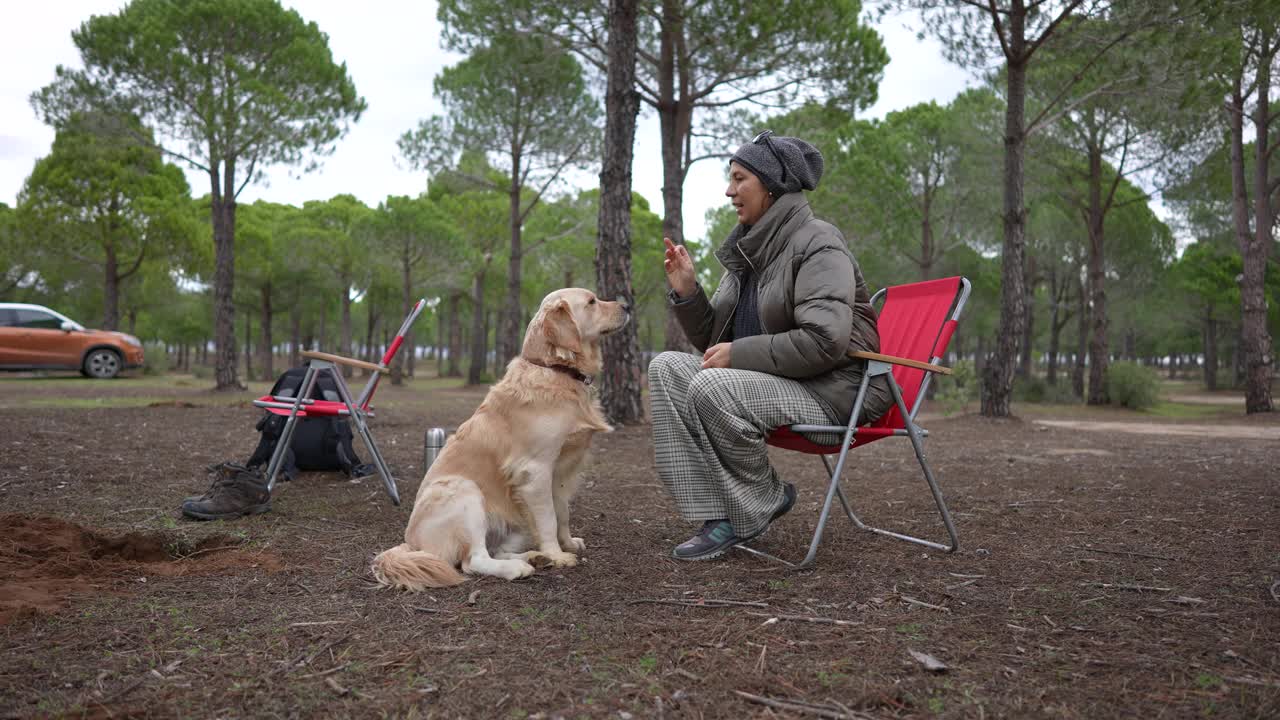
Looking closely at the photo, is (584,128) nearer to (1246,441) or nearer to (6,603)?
(1246,441)

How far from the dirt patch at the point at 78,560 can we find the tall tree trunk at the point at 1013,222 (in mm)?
10597

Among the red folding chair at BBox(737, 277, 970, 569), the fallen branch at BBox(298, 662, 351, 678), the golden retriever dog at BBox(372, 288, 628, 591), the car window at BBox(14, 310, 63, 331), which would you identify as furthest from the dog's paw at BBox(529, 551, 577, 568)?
the car window at BBox(14, 310, 63, 331)

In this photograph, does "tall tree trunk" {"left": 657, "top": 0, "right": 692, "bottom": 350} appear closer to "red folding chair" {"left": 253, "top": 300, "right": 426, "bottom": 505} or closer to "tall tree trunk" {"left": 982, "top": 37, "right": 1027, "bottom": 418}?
"tall tree trunk" {"left": 982, "top": 37, "right": 1027, "bottom": 418}

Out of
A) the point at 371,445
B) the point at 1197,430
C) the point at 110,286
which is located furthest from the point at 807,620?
the point at 110,286

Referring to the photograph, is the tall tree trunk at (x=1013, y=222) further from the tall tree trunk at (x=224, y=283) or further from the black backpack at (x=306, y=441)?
the tall tree trunk at (x=224, y=283)

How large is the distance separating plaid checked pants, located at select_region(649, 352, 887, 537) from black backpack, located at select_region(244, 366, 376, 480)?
310 cm

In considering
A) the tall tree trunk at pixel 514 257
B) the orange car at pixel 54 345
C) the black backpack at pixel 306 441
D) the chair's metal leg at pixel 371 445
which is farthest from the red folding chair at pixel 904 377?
the orange car at pixel 54 345

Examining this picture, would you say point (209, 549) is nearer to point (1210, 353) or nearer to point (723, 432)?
point (723, 432)

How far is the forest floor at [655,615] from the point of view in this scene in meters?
1.91

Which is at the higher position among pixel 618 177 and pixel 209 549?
pixel 618 177

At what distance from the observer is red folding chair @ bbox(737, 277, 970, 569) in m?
3.09

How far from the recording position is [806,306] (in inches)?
121

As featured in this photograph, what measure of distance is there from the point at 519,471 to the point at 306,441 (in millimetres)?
2933

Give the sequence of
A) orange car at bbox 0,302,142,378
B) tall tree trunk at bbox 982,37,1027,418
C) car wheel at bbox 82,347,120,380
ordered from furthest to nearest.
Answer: car wheel at bbox 82,347,120,380
orange car at bbox 0,302,142,378
tall tree trunk at bbox 982,37,1027,418
